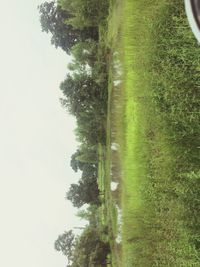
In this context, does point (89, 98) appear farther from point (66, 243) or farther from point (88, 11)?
point (66, 243)

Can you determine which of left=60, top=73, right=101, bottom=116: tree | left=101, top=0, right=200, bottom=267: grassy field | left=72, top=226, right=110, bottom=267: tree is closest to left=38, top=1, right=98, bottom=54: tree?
left=60, top=73, right=101, bottom=116: tree

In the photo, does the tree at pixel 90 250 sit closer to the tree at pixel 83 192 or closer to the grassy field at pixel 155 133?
the grassy field at pixel 155 133

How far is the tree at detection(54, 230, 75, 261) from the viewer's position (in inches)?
347

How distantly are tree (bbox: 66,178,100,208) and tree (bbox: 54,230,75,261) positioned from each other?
1.99ft

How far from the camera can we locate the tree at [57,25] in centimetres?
984

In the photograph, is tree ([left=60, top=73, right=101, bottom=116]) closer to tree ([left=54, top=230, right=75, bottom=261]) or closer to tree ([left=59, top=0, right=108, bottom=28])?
tree ([left=59, top=0, right=108, bottom=28])

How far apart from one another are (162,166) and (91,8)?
9.56ft

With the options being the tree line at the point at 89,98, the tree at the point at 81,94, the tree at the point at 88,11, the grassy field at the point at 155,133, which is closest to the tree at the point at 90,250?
the tree line at the point at 89,98

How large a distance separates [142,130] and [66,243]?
3.15 metres

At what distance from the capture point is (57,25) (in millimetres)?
9945

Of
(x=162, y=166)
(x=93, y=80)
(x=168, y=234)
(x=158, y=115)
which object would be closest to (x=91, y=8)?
(x=93, y=80)

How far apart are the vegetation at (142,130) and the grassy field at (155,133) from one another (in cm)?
1

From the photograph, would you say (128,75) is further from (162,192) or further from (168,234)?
(168,234)

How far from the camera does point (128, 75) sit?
7172 millimetres
